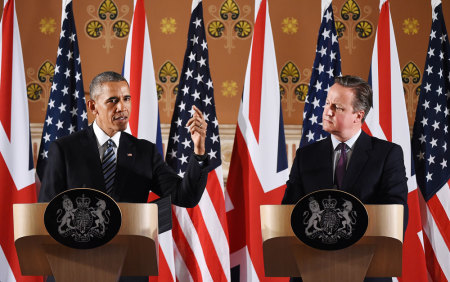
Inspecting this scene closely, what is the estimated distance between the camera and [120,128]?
257cm

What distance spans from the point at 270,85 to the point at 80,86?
122 centimetres

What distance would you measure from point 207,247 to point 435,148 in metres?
1.58

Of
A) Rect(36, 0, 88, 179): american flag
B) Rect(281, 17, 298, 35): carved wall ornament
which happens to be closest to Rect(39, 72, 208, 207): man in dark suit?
Rect(36, 0, 88, 179): american flag

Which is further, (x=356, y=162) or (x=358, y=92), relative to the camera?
(x=358, y=92)

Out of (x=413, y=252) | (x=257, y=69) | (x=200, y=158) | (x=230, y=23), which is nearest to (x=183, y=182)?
(x=200, y=158)

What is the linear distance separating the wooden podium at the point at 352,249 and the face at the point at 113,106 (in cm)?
80

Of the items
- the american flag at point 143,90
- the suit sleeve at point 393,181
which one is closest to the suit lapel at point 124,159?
the suit sleeve at point 393,181

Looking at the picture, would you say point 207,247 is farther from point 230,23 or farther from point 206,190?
point 230,23

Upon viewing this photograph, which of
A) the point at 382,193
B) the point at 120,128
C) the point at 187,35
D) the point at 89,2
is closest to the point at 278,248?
the point at 382,193

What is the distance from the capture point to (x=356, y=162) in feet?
7.98

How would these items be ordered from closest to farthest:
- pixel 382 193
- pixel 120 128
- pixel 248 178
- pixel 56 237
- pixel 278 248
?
pixel 56 237, pixel 278 248, pixel 382 193, pixel 120 128, pixel 248 178

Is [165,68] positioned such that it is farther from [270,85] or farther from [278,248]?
[278,248]

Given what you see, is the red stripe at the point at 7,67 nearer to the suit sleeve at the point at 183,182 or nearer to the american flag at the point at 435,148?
the suit sleeve at the point at 183,182

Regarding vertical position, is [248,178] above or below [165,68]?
below
